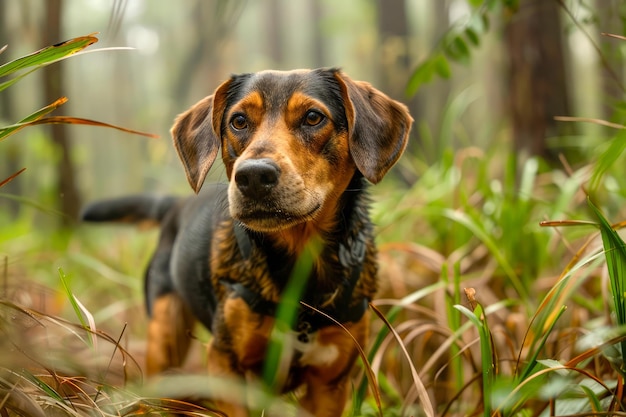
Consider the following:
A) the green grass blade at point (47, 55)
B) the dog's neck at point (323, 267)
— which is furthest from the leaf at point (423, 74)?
the green grass blade at point (47, 55)

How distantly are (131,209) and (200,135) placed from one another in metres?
1.54

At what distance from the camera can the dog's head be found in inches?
85.0

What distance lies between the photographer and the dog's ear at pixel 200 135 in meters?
2.52

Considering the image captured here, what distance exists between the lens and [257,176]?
6.86 ft

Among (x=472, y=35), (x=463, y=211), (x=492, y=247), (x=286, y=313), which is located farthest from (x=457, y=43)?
(x=286, y=313)

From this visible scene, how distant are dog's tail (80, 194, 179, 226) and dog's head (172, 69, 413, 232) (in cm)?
136

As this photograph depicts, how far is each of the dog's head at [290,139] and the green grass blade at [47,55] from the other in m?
0.61

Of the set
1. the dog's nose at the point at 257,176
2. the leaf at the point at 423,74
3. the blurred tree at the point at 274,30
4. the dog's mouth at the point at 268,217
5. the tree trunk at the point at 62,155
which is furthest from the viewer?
the blurred tree at the point at 274,30

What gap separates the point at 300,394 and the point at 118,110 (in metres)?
22.0

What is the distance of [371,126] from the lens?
2.44 m

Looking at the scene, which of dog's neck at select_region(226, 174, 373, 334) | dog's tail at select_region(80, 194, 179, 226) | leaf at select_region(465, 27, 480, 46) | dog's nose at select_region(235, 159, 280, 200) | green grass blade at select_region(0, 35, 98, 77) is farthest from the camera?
dog's tail at select_region(80, 194, 179, 226)

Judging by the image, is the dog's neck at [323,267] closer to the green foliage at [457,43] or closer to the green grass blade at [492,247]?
the green foliage at [457,43]

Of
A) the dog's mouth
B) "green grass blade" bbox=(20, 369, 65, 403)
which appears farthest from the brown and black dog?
"green grass blade" bbox=(20, 369, 65, 403)

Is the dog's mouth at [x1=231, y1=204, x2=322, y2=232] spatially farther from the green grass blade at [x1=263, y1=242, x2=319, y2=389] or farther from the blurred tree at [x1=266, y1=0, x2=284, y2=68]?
the blurred tree at [x1=266, y1=0, x2=284, y2=68]
